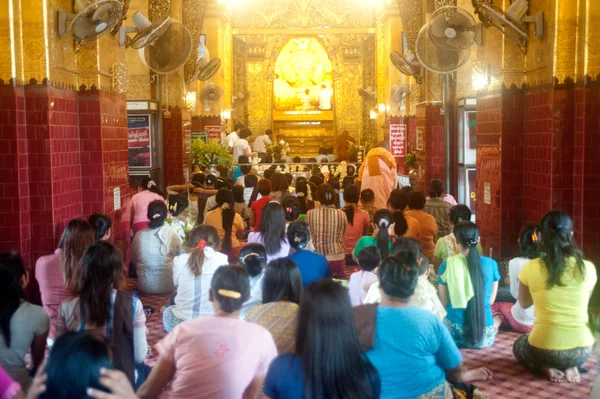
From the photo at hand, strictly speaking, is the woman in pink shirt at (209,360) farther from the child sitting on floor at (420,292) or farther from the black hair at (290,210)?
the black hair at (290,210)

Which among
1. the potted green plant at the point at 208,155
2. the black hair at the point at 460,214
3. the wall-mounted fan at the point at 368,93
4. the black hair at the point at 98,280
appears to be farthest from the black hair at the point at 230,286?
the wall-mounted fan at the point at 368,93

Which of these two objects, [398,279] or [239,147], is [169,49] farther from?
→ [398,279]

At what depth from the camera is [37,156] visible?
8211 millimetres

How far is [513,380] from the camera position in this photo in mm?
6328

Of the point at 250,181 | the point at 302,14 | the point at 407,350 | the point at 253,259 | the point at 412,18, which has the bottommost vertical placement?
the point at 407,350

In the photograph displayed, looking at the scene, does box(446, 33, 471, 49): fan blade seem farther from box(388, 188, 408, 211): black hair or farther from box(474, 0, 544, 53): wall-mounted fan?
box(388, 188, 408, 211): black hair

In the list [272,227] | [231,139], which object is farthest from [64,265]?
[231,139]

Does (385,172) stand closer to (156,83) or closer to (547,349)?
(156,83)

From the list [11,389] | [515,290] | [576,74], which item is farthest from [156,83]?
[11,389]

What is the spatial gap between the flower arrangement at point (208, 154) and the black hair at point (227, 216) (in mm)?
7724

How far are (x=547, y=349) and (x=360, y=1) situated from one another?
20701mm

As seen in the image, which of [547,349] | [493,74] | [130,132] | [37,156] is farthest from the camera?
[130,132]

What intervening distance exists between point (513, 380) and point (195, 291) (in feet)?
8.30

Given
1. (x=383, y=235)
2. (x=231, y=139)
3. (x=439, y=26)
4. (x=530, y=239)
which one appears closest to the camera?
(x=530, y=239)
